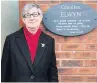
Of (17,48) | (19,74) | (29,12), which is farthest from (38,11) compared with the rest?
(19,74)

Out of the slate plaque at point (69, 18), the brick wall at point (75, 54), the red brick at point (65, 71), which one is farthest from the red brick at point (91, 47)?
the red brick at point (65, 71)

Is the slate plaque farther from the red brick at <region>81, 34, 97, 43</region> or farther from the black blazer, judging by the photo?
the black blazer

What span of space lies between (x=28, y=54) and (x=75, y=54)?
0.70m

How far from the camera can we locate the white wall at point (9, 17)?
3725 mm

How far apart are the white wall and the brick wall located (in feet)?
0.81

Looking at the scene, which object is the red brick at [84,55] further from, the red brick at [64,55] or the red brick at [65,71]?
the red brick at [65,71]

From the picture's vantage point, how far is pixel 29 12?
3.48 m

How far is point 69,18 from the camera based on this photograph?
12.8ft

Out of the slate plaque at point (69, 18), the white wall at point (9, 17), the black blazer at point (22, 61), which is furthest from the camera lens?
the slate plaque at point (69, 18)

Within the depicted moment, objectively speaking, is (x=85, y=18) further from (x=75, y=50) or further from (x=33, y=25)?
(x=33, y=25)

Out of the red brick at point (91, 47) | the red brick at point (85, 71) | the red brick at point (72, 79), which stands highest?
the red brick at point (91, 47)

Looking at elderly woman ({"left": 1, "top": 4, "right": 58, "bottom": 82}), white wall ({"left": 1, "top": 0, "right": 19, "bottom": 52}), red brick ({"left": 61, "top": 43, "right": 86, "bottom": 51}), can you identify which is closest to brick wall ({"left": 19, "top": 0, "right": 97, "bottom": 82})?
red brick ({"left": 61, "top": 43, "right": 86, "bottom": 51})

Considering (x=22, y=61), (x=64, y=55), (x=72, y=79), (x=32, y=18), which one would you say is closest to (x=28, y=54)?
(x=22, y=61)

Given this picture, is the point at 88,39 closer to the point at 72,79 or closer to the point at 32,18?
the point at 72,79
